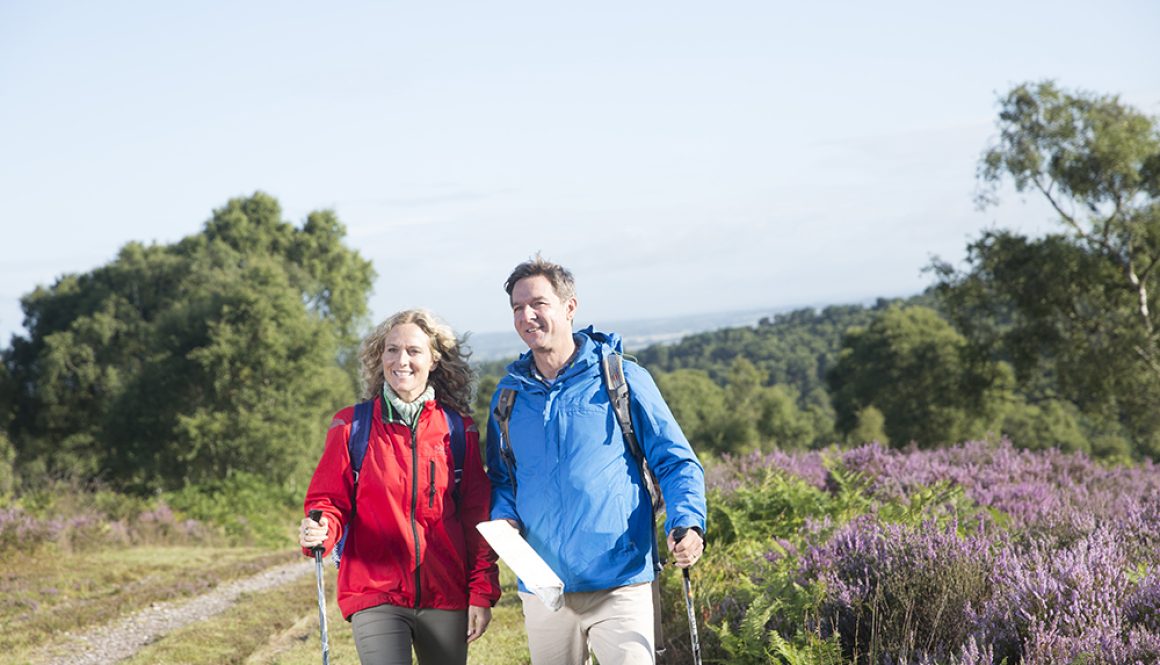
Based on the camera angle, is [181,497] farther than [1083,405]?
No

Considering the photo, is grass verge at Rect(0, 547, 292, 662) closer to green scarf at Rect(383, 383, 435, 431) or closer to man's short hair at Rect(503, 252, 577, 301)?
green scarf at Rect(383, 383, 435, 431)

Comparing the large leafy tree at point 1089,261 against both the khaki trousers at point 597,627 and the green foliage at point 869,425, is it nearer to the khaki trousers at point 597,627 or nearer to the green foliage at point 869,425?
the green foliage at point 869,425

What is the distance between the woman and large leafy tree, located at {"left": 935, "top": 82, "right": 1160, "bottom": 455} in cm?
2609

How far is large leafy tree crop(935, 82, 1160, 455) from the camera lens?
26203 millimetres

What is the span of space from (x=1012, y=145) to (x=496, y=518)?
2748 cm

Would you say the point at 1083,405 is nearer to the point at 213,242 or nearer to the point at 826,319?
the point at 213,242

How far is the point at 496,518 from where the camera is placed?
4.23 metres

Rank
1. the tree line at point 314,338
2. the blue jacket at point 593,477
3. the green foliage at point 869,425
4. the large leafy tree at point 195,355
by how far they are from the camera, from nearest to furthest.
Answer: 1. the blue jacket at point 593,477
2. the tree line at point 314,338
3. the large leafy tree at point 195,355
4. the green foliage at point 869,425

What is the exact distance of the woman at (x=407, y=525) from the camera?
4.20m

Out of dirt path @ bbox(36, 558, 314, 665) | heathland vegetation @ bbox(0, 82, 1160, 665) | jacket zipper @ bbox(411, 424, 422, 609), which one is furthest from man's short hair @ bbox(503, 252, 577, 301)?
dirt path @ bbox(36, 558, 314, 665)

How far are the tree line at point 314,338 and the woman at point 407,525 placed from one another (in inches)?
542

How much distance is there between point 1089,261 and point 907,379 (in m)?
21.6

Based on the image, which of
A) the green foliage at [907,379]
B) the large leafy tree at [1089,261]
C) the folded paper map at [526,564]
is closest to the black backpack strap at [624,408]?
the folded paper map at [526,564]

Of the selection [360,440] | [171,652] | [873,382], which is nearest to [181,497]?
[171,652]
